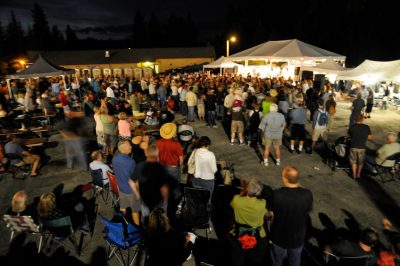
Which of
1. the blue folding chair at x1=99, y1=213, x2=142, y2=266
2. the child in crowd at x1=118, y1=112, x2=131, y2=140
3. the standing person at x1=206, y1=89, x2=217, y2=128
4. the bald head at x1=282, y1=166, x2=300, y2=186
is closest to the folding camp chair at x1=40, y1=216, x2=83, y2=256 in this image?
the blue folding chair at x1=99, y1=213, x2=142, y2=266

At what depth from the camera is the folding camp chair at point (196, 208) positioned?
4625mm

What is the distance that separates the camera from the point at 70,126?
26.3 feet

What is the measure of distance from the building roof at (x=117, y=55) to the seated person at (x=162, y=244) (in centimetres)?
4361

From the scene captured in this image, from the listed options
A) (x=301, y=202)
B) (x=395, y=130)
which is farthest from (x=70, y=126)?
(x=395, y=130)

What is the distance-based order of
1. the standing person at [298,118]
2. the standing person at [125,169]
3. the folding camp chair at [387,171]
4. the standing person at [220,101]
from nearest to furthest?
the standing person at [125,169]
the folding camp chair at [387,171]
the standing person at [298,118]
the standing person at [220,101]

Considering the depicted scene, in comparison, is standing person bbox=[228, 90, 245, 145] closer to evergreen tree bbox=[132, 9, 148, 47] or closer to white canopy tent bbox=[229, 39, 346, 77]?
white canopy tent bbox=[229, 39, 346, 77]

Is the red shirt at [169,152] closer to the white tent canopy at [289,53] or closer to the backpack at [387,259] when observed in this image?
the backpack at [387,259]

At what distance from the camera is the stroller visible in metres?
7.58

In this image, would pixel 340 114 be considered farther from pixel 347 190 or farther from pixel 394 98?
pixel 347 190

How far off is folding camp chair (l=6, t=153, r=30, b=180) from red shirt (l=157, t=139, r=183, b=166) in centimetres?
486

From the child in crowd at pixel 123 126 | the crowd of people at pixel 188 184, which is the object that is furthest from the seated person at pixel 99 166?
the child in crowd at pixel 123 126

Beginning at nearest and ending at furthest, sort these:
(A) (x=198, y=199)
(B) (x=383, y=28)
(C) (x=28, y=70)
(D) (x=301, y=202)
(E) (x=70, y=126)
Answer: (D) (x=301, y=202) < (A) (x=198, y=199) < (E) (x=70, y=126) < (C) (x=28, y=70) < (B) (x=383, y=28)

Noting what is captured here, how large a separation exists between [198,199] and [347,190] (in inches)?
164

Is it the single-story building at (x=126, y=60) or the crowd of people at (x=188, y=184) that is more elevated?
the single-story building at (x=126, y=60)
